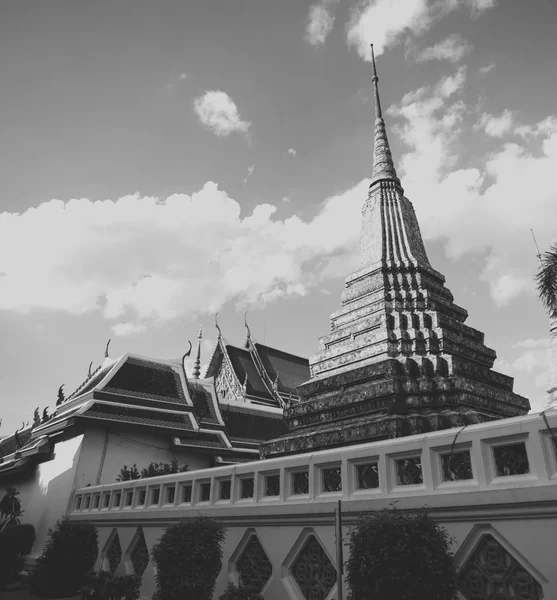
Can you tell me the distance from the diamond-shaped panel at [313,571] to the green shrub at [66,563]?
435 centimetres

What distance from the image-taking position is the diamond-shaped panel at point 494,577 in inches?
125

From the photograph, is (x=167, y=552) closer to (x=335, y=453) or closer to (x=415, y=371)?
(x=335, y=453)

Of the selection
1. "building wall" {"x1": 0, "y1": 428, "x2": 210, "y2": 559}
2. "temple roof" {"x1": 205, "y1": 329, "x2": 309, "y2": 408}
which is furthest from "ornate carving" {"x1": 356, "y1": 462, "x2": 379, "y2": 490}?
"temple roof" {"x1": 205, "y1": 329, "x2": 309, "y2": 408}

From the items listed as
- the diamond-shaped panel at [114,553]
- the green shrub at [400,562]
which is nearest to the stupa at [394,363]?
the green shrub at [400,562]

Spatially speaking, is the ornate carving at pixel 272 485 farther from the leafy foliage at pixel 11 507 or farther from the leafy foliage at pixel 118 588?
the leafy foliage at pixel 11 507

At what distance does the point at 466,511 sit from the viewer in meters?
3.55

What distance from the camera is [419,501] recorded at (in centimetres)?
384

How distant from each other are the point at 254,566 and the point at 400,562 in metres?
2.76

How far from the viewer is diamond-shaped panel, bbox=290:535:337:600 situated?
432 centimetres

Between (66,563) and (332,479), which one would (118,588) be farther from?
(332,479)

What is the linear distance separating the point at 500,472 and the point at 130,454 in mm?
10343

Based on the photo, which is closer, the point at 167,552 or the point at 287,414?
the point at 167,552

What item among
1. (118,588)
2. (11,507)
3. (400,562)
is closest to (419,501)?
(400,562)

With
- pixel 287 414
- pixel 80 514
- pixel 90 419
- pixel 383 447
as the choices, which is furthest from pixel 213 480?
pixel 90 419
